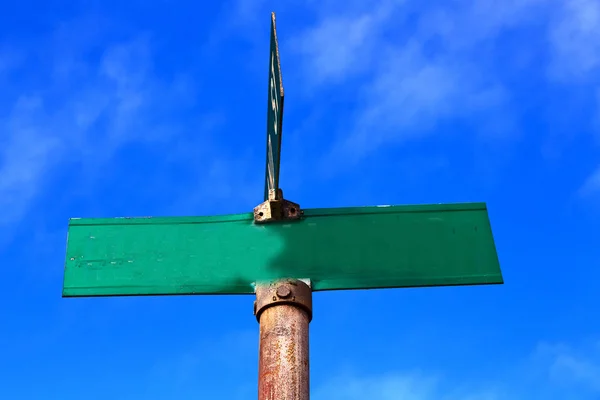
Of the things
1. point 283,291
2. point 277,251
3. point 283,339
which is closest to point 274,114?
point 277,251

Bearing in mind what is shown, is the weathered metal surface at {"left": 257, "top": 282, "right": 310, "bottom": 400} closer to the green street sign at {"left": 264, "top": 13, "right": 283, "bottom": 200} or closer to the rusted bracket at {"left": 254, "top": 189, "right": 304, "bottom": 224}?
the rusted bracket at {"left": 254, "top": 189, "right": 304, "bottom": 224}

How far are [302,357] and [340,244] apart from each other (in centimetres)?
86

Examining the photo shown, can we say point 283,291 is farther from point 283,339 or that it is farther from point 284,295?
point 283,339

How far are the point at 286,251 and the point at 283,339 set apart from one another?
Result: 67 centimetres

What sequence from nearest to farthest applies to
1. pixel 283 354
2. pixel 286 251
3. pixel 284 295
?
1. pixel 283 354
2. pixel 284 295
3. pixel 286 251

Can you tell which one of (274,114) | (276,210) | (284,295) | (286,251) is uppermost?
(274,114)

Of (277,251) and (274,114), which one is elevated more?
(274,114)

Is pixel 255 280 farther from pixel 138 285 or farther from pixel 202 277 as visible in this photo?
pixel 138 285

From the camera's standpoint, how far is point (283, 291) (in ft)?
14.5

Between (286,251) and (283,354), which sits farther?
(286,251)

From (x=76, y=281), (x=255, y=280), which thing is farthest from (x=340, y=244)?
(x=76, y=281)

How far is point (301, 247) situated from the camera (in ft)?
15.6

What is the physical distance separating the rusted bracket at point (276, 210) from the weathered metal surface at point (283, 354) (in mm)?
551

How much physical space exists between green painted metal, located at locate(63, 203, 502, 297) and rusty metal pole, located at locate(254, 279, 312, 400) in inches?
6.7
